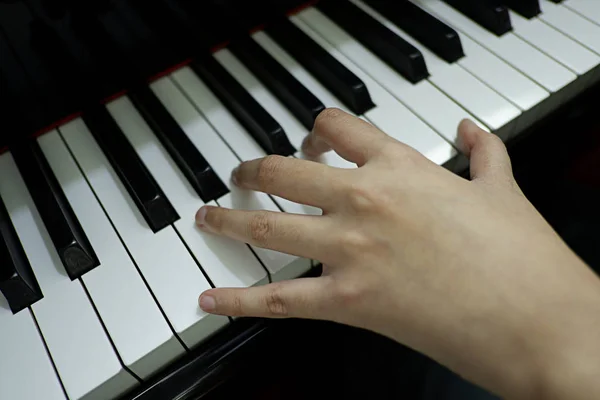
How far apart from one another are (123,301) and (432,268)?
0.39m

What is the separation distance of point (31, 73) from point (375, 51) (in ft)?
1.87

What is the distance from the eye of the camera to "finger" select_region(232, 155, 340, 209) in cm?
64

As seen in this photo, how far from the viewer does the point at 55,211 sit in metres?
0.73

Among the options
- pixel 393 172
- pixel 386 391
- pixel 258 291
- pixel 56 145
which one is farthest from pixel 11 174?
pixel 386 391

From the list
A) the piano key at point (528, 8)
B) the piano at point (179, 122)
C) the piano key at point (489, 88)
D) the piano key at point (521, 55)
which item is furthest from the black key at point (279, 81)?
the piano key at point (528, 8)

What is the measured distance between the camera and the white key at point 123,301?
63 centimetres

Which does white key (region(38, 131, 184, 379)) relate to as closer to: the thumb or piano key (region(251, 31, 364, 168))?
piano key (region(251, 31, 364, 168))

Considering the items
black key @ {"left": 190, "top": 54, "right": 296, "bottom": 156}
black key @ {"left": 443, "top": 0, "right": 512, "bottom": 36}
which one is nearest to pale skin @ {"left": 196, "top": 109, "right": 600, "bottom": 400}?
black key @ {"left": 190, "top": 54, "right": 296, "bottom": 156}

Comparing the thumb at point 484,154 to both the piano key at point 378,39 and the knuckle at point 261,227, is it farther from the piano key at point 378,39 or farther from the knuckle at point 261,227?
the knuckle at point 261,227

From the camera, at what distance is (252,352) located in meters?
0.72

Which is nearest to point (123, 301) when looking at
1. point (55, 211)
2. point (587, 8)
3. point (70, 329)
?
point (70, 329)

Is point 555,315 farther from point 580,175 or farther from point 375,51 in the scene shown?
point 580,175

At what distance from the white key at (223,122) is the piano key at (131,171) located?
13 cm

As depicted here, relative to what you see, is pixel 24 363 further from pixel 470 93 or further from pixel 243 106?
pixel 470 93
